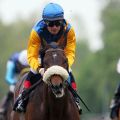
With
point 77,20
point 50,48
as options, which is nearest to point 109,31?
point 77,20

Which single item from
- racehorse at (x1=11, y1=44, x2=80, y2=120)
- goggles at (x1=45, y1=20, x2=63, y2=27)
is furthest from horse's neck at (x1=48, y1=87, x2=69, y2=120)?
goggles at (x1=45, y1=20, x2=63, y2=27)

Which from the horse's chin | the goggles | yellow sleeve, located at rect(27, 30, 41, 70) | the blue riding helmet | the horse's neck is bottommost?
the horse's neck

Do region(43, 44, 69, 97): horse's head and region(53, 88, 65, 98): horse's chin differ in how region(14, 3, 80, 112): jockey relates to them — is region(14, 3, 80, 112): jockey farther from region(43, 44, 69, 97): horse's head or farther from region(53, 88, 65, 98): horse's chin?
region(53, 88, 65, 98): horse's chin

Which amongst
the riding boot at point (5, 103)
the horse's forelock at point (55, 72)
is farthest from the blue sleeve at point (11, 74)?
the horse's forelock at point (55, 72)

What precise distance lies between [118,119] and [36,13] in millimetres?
98202

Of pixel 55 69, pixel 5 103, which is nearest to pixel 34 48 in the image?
pixel 55 69

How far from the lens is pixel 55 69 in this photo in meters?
13.6

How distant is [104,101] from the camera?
3413 inches

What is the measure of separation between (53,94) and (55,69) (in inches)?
39.7

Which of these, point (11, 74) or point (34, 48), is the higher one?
point (34, 48)

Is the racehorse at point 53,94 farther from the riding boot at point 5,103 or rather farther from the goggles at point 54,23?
the riding boot at point 5,103

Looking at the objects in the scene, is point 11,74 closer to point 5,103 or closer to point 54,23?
point 5,103

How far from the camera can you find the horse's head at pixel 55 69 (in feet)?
44.9

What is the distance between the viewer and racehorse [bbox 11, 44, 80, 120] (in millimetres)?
13758
